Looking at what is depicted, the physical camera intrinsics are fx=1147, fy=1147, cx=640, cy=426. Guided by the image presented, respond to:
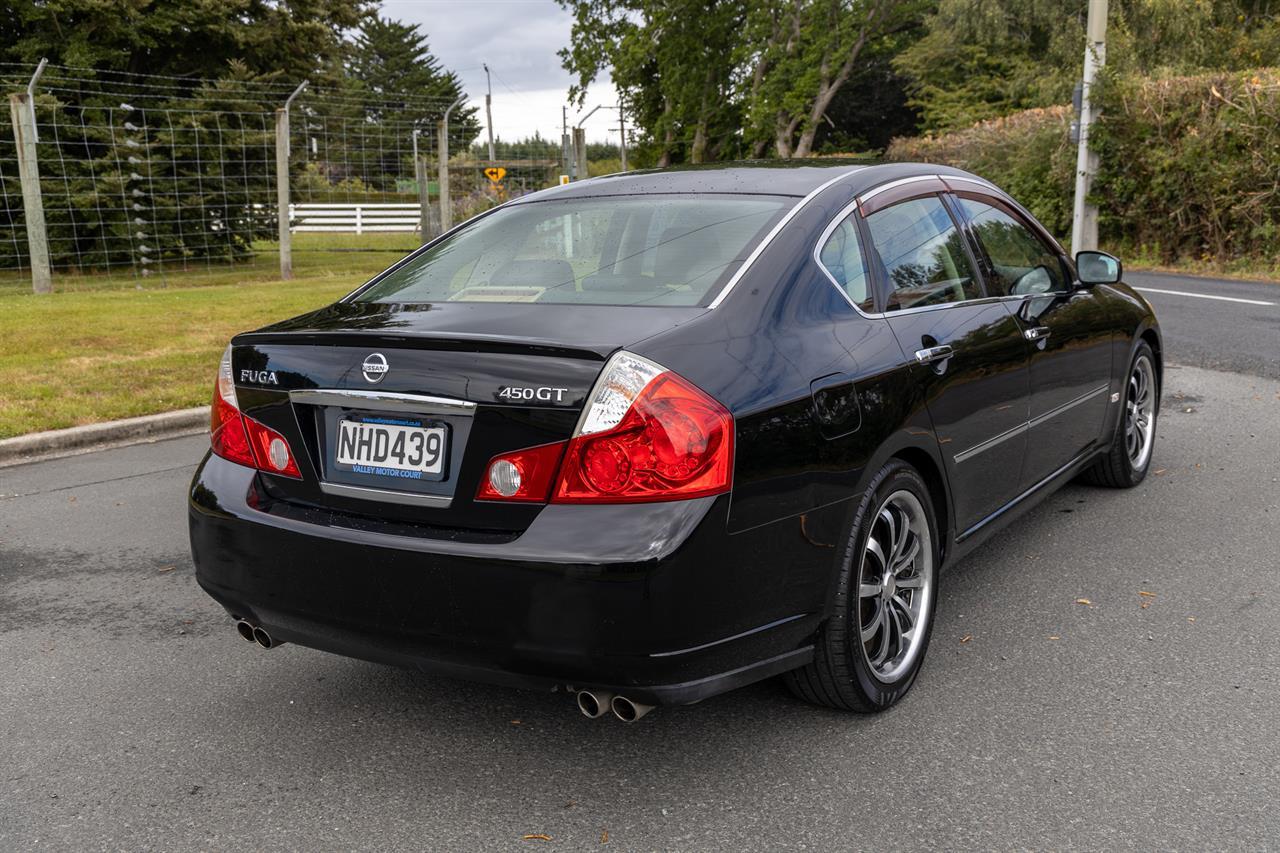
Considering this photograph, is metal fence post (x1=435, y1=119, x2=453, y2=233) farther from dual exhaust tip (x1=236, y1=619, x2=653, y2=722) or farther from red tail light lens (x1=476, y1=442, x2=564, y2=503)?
dual exhaust tip (x1=236, y1=619, x2=653, y2=722)

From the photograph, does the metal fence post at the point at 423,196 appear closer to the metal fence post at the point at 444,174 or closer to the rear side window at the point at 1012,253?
the metal fence post at the point at 444,174

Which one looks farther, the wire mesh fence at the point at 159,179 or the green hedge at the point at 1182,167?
the wire mesh fence at the point at 159,179

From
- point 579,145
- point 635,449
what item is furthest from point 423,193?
point 635,449

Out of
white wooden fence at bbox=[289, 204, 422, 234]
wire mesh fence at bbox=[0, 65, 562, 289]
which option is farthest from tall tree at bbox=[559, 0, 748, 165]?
wire mesh fence at bbox=[0, 65, 562, 289]

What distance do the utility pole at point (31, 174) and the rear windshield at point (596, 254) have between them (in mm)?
13078

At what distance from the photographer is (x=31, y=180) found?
14898 mm

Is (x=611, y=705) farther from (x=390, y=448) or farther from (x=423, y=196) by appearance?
(x=423, y=196)

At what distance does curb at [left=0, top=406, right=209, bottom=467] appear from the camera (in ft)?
22.5

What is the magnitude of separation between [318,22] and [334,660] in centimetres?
2349

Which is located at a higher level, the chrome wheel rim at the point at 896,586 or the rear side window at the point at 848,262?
the rear side window at the point at 848,262

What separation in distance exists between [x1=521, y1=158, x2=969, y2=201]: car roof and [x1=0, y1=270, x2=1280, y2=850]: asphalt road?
1555 millimetres

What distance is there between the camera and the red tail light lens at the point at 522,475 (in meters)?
2.63

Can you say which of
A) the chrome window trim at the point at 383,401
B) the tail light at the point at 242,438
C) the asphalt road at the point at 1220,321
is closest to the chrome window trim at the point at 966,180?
the chrome window trim at the point at 383,401

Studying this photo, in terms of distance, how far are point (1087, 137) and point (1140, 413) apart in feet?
49.3
